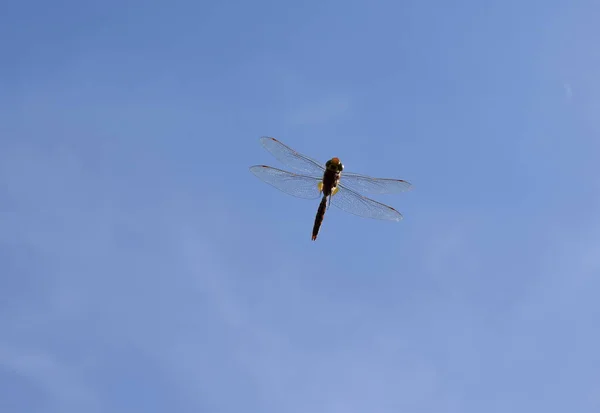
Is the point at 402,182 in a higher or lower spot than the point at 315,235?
higher

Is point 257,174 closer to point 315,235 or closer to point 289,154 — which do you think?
point 289,154

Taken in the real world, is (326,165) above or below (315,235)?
above

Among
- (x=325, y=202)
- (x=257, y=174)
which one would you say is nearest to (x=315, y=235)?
(x=325, y=202)

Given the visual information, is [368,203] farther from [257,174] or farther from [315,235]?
[257,174]

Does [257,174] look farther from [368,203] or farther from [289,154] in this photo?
[368,203]

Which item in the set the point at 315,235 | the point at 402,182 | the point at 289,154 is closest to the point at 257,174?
the point at 289,154

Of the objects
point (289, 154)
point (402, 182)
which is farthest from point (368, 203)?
point (289, 154)

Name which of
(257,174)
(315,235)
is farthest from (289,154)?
(315,235)
